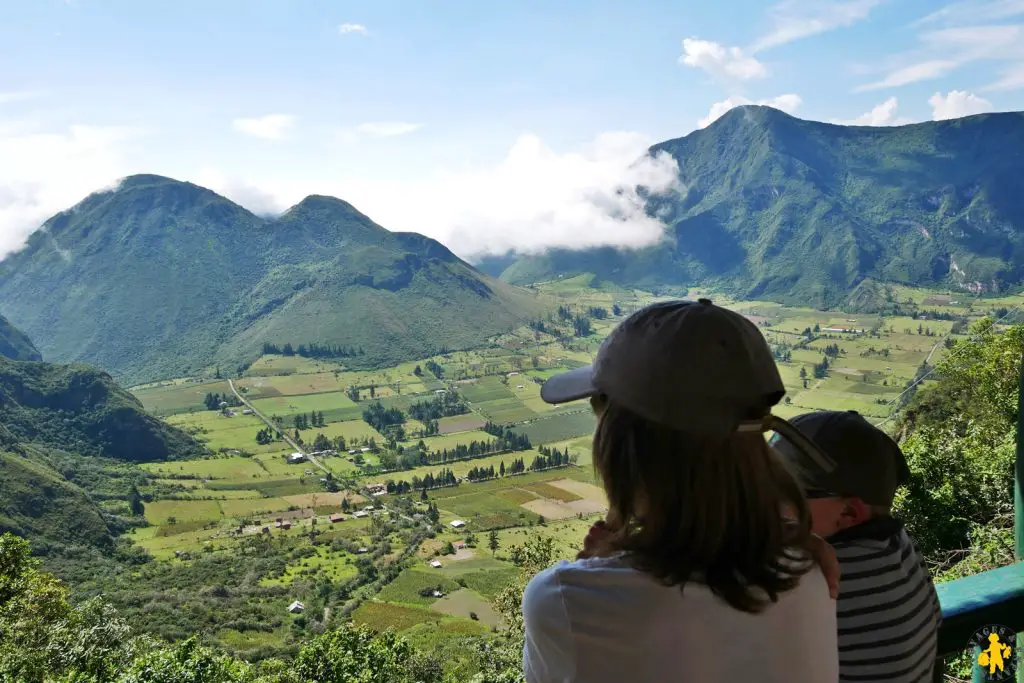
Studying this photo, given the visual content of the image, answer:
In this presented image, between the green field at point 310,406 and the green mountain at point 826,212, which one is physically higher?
the green mountain at point 826,212

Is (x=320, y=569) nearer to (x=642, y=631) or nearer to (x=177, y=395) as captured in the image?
(x=642, y=631)

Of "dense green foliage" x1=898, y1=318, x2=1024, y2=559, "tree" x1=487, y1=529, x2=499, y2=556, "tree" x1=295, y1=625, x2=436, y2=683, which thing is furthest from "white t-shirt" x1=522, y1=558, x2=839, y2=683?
"tree" x1=487, y1=529, x2=499, y2=556

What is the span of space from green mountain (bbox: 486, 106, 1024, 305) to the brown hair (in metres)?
71.1

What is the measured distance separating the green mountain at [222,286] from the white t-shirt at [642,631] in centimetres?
7870

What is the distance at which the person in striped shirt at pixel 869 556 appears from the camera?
104 centimetres

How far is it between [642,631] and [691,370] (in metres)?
0.27

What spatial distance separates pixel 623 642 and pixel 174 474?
177 feet

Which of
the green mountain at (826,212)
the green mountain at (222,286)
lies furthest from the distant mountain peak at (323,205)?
the green mountain at (826,212)

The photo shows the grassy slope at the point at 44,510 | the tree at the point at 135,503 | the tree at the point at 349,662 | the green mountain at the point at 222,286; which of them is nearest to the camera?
the tree at the point at 349,662

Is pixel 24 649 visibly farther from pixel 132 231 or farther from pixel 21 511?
pixel 132 231

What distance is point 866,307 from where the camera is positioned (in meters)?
66.4

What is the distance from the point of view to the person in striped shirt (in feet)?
3.40

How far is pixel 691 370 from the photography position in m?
0.72

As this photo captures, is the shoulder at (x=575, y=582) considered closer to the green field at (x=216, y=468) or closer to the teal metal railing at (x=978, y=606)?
the teal metal railing at (x=978, y=606)
